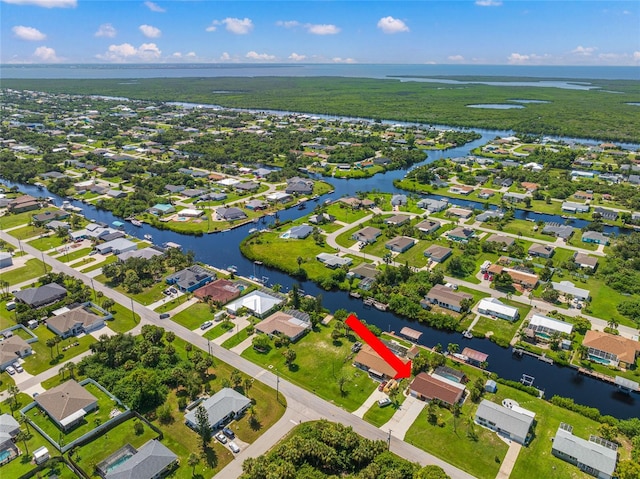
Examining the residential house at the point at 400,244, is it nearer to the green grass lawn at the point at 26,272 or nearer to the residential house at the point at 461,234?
the residential house at the point at 461,234

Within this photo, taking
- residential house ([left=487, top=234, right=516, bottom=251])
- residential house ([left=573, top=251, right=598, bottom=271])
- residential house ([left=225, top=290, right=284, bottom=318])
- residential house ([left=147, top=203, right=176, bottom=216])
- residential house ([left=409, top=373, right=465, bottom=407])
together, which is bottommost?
residential house ([left=409, top=373, right=465, bottom=407])

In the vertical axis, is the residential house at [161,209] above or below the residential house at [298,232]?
above

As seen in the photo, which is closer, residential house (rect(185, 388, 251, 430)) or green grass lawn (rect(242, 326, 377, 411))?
residential house (rect(185, 388, 251, 430))

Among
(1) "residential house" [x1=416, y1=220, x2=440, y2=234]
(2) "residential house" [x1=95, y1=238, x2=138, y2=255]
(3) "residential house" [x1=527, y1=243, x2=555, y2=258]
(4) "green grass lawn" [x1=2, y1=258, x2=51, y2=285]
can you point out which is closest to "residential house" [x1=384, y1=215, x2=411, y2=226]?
(1) "residential house" [x1=416, y1=220, x2=440, y2=234]

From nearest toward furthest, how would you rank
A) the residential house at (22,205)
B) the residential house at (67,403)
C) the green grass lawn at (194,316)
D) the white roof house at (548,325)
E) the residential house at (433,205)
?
the residential house at (67,403) → the white roof house at (548,325) → the green grass lawn at (194,316) → the residential house at (22,205) → the residential house at (433,205)

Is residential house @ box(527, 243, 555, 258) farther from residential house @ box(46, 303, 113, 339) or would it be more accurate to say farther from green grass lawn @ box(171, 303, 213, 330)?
residential house @ box(46, 303, 113, 339)

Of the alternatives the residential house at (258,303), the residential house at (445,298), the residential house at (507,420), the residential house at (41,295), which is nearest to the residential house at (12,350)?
the residential house at (41,295)
